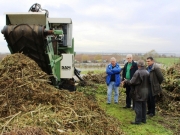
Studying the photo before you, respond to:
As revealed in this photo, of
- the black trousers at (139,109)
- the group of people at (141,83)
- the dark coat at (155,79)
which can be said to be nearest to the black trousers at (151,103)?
the group of people at (141,83)

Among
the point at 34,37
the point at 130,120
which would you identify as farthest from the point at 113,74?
the point at 34,37

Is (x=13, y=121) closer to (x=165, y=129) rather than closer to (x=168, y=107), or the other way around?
(x=165, y=129)

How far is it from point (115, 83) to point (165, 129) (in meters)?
2.40

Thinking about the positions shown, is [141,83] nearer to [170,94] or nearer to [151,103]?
[151,103]

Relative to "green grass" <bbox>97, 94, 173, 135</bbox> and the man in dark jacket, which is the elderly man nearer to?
"green grass" <bbox>97, 94, 173, 135</bbox>

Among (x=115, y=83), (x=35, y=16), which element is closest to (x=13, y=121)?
(x=35, y=16)

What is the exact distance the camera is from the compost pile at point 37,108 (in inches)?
145

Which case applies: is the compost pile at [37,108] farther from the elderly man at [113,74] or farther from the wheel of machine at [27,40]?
the elderly man at [113,74]

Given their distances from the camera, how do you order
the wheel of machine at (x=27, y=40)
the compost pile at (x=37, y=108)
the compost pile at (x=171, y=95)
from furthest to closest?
the compost pile at (x=171, y=95) < the wheel of machine at (x=27, y=40) < the compost pile at (x=37, y=108)

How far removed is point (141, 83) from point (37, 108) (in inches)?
102

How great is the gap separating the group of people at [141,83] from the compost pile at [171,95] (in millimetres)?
852

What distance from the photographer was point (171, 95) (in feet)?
25.1

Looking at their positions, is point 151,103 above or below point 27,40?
below

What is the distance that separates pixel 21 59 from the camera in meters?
5.69
